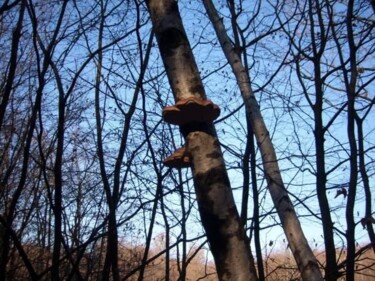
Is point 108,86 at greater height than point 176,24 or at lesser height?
greater

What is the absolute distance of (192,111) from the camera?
1882 mm

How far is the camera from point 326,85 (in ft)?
18.6

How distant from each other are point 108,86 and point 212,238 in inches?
198

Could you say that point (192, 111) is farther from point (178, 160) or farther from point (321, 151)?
point (321, 151)

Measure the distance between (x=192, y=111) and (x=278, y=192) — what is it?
6.24 ft

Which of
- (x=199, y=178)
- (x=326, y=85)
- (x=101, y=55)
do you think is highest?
(x=101, y=55)

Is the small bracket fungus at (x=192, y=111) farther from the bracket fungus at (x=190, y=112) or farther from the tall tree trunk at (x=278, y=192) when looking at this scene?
the tall tree trunk at (x=278, y=192)

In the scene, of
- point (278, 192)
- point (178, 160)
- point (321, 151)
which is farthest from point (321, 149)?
point (178, 160)

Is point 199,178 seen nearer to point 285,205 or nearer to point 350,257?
point 285,205

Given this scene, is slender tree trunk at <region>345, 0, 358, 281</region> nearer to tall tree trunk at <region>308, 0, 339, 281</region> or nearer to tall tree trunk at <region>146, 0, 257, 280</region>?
tall tree trunk at <region>308, 0, 339, 281</region>

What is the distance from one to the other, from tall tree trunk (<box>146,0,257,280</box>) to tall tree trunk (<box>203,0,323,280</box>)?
3.90 ft

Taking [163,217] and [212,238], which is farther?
[163,217]

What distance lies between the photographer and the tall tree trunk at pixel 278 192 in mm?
3076

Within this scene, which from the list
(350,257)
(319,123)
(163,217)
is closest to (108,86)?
(163,217)
